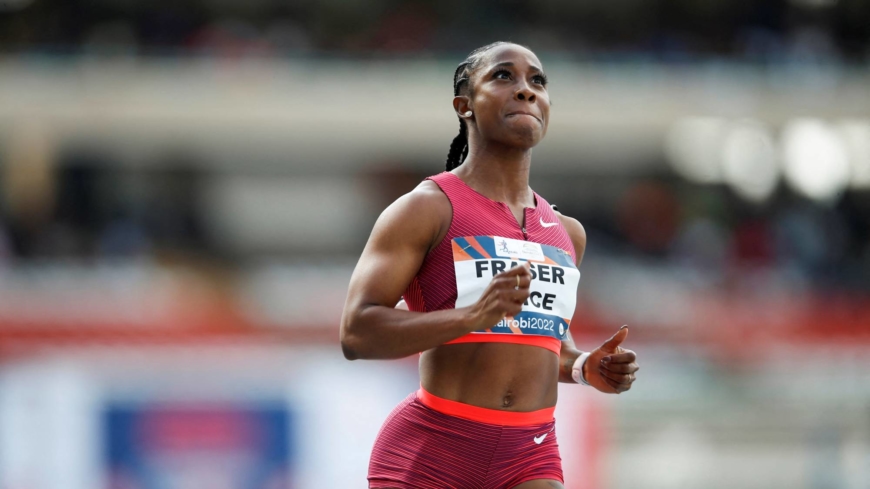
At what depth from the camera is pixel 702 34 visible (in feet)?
61.2

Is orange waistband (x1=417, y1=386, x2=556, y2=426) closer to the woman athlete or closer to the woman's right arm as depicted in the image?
the woman athlete

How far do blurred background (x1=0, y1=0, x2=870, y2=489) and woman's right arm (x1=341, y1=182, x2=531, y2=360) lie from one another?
5.35m

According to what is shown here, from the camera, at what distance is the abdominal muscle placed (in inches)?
150

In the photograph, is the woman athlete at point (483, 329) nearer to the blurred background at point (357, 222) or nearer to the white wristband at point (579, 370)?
the white wristband at point (579, 370)

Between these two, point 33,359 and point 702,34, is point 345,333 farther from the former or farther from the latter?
point 702,34

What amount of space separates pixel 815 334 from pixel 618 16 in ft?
33.1

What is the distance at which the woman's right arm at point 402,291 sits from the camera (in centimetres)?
336

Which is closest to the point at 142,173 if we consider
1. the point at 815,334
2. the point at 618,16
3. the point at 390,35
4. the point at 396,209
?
the point at 390,35

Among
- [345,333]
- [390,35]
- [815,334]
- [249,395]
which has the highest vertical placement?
[390,35]

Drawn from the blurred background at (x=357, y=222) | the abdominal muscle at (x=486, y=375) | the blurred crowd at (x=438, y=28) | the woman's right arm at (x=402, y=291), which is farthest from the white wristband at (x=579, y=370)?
the blurred crowd at (x=438, y=28)

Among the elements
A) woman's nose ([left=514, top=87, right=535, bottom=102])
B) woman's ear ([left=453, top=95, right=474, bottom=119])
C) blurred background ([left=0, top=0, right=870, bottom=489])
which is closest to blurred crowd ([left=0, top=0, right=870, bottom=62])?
blurred background ([left=0, top=0, right=870, bottom=489])

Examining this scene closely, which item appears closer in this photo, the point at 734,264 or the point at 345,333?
the point at 345,333

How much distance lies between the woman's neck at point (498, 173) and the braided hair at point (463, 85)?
0.29 meters

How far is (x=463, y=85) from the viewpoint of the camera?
429 centimetres
